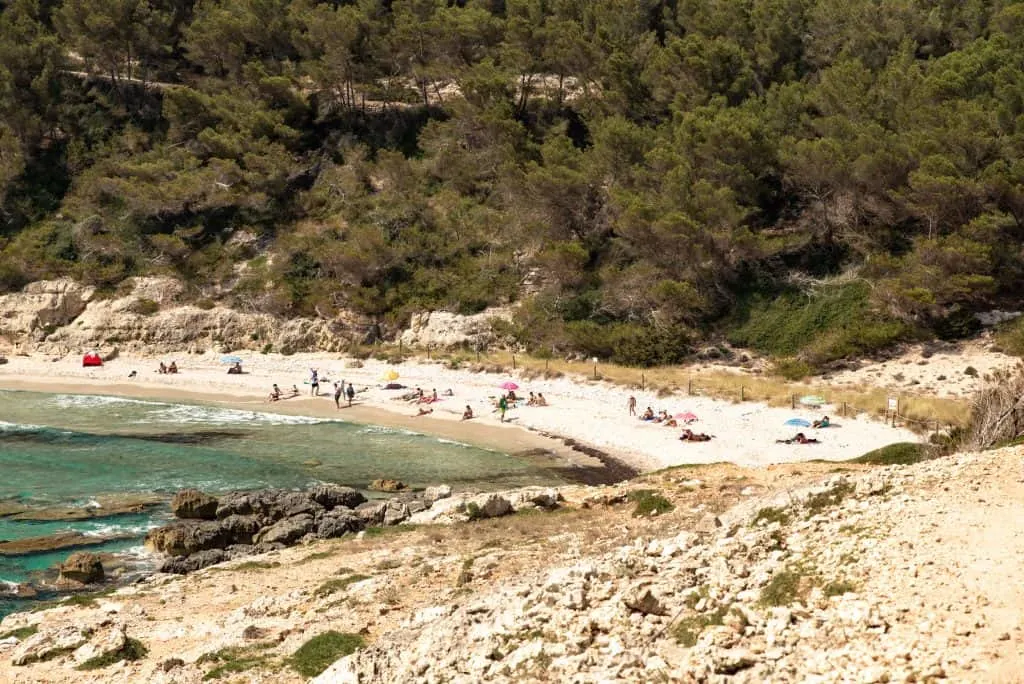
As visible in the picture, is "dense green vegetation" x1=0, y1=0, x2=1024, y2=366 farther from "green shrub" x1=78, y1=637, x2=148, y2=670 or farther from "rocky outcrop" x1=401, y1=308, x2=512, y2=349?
"green shrub" x1=78, y1=637, x2=148, y2=670

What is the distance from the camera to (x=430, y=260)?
2435 inches

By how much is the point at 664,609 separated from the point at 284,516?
17754 mm

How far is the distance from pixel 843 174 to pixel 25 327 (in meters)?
54.1

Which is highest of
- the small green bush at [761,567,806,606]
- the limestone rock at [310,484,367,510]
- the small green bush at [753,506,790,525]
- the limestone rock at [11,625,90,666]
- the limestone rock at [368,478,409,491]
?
the small green bush at [753,506,790,525]

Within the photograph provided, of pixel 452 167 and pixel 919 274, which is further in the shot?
pixel 452 167

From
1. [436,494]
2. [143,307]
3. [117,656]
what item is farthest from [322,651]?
[143,307]

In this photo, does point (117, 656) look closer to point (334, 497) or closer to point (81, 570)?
point (81, 570)

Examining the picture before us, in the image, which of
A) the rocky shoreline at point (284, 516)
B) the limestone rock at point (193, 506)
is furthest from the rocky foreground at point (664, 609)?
the limestone rock at point (193, 506)

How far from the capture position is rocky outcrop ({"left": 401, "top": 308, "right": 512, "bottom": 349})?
5491 centimetres

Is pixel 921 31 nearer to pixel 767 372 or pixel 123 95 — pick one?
pixel 767 372

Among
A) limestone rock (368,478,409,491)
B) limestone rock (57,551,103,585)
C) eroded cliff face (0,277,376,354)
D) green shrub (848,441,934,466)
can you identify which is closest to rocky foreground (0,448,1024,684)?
limestone rock (57,551,103,585)

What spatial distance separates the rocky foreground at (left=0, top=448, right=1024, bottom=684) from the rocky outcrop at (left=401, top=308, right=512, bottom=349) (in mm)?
34958

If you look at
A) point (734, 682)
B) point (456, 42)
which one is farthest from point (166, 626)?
point (456, 42)

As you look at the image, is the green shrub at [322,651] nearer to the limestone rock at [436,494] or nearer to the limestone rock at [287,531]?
the limestone rock at [287,531]
